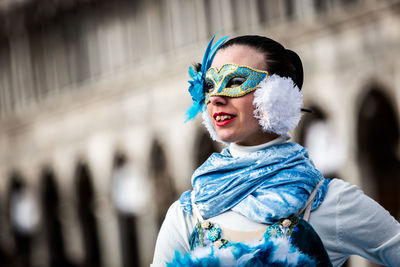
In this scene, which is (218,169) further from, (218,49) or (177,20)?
(177,20)

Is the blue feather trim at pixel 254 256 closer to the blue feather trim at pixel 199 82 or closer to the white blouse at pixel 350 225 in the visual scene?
the white blouse at pixel 350 225

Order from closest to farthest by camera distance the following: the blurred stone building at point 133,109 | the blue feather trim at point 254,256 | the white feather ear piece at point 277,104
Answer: the blue feather trim at point 254,256 → the white feather ear piece at point 277,104 → the blurred stone building at point 133,109

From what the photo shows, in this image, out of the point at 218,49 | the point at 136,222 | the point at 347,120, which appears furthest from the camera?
the point at 136,222

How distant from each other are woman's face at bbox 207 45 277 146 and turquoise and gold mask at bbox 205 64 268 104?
→ 0.08 feet

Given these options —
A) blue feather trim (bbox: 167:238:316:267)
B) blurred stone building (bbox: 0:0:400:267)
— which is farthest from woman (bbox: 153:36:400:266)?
blurred stone building (bbox: 0:0:400:267)

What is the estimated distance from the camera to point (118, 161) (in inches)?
1142

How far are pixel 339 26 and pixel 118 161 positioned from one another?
9.87 metres

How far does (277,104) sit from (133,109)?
24.1 m

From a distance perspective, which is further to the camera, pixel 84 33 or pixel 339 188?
pixel 84 33

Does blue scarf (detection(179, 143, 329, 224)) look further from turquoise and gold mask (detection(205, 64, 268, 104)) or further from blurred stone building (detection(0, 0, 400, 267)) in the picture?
blurred stone building (detection(0, 0, 400, 267))

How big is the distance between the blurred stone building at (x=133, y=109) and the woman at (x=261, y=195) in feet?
51.3

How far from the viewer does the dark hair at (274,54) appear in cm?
383

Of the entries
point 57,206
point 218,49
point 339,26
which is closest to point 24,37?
point 57,206

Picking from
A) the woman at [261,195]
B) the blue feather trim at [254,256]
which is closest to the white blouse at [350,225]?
the woman at [261,195]
